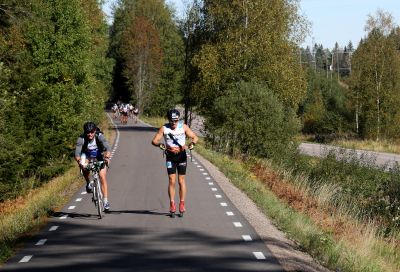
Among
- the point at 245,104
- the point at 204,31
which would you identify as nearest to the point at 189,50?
the point at 204,31

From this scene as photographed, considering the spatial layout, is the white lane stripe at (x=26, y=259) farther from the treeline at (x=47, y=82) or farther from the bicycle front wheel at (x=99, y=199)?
the treeline at (x=47, y=82)

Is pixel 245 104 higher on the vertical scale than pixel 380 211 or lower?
higher

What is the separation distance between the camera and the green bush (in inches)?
1217

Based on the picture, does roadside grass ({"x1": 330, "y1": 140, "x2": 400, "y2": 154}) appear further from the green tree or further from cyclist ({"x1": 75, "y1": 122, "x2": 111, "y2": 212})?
cyclist ({"x1": 75, "y1": 122, "x2": 111, "y2": 212})

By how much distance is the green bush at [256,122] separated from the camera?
30.9m

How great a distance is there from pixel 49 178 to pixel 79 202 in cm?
1267

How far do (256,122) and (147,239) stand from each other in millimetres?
21115

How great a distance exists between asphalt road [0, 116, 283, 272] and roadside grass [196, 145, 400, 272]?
0.87 m

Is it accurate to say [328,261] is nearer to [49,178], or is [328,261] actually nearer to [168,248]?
[168,248]

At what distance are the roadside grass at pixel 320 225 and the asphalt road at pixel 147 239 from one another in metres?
0.87

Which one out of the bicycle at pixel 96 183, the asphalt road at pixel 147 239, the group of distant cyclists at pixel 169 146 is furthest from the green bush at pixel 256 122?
the bicycle at pixel 96 183

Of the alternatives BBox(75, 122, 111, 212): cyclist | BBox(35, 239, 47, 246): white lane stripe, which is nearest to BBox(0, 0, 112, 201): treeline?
BBox(75, 122, 111, 212): cyclist

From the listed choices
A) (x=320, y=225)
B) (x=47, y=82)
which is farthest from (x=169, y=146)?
(x=47, y=82)

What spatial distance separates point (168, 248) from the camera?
31.6ft
